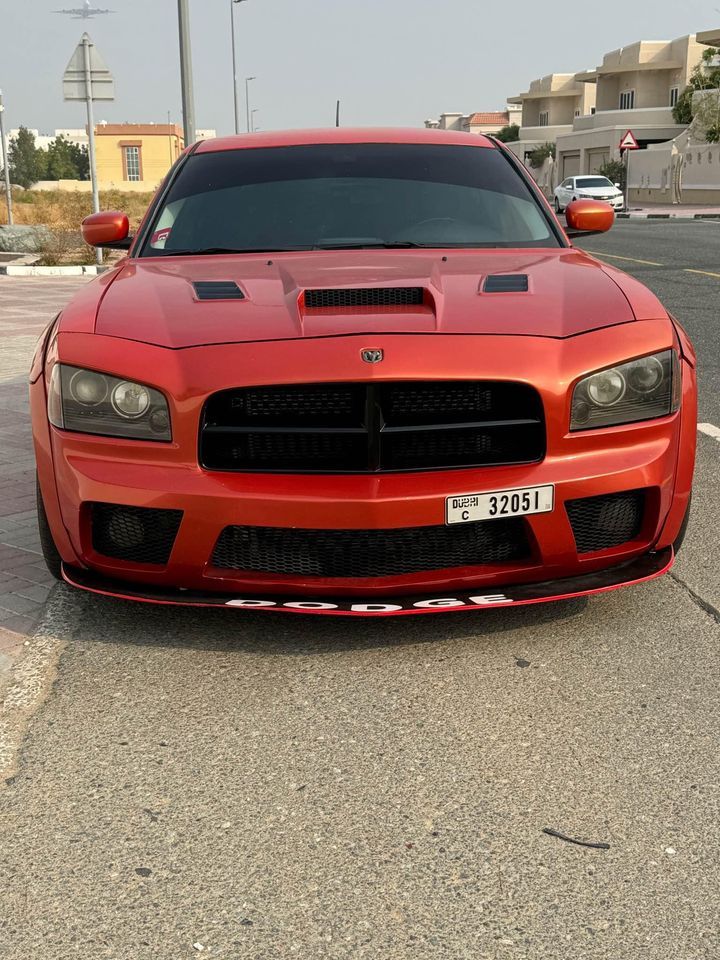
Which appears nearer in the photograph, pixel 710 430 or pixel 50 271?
pixel 710 430

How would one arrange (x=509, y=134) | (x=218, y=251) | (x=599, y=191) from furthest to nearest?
(x=509, y=134)
(x=599, y=191)
(x=218, y=251)

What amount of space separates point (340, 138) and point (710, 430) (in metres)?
2.69

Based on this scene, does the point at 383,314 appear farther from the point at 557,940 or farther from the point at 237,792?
the point at 557,940

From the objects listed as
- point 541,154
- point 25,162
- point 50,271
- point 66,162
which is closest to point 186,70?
point 50,271

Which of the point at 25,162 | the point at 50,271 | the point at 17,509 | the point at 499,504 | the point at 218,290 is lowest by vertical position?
the point at 25,162

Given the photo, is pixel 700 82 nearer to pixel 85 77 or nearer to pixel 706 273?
pixel 706 273

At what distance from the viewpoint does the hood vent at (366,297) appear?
343cm

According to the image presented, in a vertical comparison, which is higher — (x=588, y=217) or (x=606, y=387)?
(x=588, y=217)

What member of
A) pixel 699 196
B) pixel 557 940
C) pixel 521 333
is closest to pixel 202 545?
pixel 521 333

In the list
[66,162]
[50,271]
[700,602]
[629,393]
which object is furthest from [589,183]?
[66,162]

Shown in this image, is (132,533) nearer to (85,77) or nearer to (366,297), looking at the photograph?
(366,297)

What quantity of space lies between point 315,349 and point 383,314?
0.88 ft

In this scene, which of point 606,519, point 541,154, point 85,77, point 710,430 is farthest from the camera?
point 541,154

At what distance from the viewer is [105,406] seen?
3.25 meters
